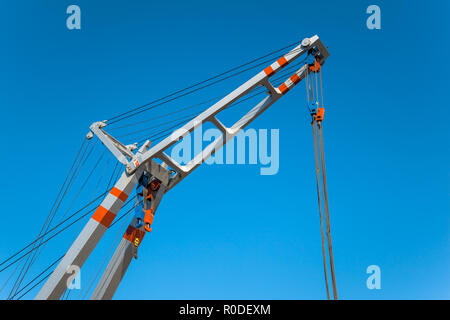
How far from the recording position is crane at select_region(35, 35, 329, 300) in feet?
43.9

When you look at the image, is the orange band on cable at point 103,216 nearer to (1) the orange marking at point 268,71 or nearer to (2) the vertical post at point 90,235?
(2) the vertical post at point 90,235

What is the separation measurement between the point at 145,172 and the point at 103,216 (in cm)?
207

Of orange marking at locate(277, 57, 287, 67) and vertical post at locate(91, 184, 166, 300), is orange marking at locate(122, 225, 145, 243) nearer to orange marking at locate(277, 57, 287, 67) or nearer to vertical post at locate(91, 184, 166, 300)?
vertical post at locate(91, 184, 166, 300)

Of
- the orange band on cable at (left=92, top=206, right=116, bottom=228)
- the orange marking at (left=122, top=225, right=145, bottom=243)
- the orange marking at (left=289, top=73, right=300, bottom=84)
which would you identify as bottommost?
the orange marking at (left=122, top=225, right=145, bottom=243)

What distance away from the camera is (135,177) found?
1427 cm

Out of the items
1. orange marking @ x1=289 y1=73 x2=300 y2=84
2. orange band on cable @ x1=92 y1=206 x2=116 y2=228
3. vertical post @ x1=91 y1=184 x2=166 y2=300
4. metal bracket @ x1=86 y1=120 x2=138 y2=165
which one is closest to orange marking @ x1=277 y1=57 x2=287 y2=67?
orange marking @ x1=289 y1=73 x2=300 y2=84

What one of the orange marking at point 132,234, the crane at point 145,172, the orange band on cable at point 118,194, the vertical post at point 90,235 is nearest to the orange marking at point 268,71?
the crane at point 145,172

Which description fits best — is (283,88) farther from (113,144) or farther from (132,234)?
(132,234)

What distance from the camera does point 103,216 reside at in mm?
13664
